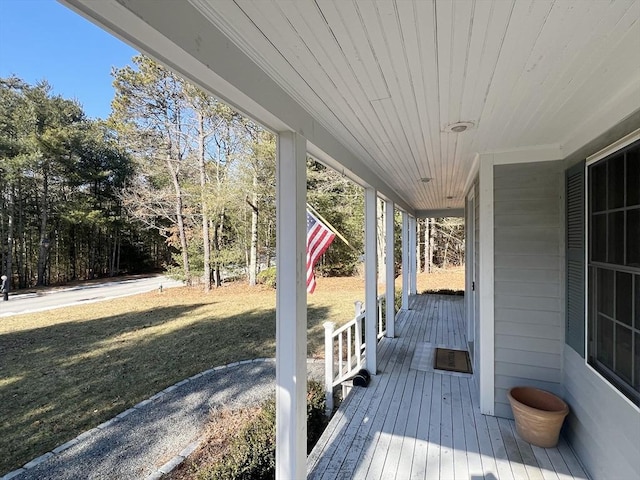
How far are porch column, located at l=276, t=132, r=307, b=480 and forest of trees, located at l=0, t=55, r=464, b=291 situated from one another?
9021 millimetres

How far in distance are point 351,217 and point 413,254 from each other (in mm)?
4069

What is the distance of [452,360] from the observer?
4.29 m

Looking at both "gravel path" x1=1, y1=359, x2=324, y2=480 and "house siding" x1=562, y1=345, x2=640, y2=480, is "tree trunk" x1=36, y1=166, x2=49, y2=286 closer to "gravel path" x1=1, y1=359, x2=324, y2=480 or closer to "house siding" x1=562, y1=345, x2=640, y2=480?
"gravel path" x1=1, y1=359, x2=324, y2=480

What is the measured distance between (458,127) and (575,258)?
4.53ft

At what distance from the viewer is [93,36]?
4016 mm

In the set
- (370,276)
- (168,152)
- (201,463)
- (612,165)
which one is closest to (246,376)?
(201,463)

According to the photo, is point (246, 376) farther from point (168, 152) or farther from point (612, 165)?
point (168, 152)

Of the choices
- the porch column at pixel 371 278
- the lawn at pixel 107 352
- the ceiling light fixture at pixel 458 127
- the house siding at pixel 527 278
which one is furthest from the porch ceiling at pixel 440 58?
the lawn at pixel 107 352

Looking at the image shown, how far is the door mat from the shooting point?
13.1 ft

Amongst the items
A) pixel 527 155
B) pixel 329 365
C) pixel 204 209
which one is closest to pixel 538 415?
pixel 329 365

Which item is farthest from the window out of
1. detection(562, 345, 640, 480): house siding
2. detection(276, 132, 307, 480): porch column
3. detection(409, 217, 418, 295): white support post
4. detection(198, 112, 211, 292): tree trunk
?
detection(198, 112, 211, 292): tree trunk

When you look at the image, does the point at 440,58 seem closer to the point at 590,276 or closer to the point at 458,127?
the point at 458,127

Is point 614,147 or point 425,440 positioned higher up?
point 614,147

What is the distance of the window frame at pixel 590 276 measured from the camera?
1686mm
